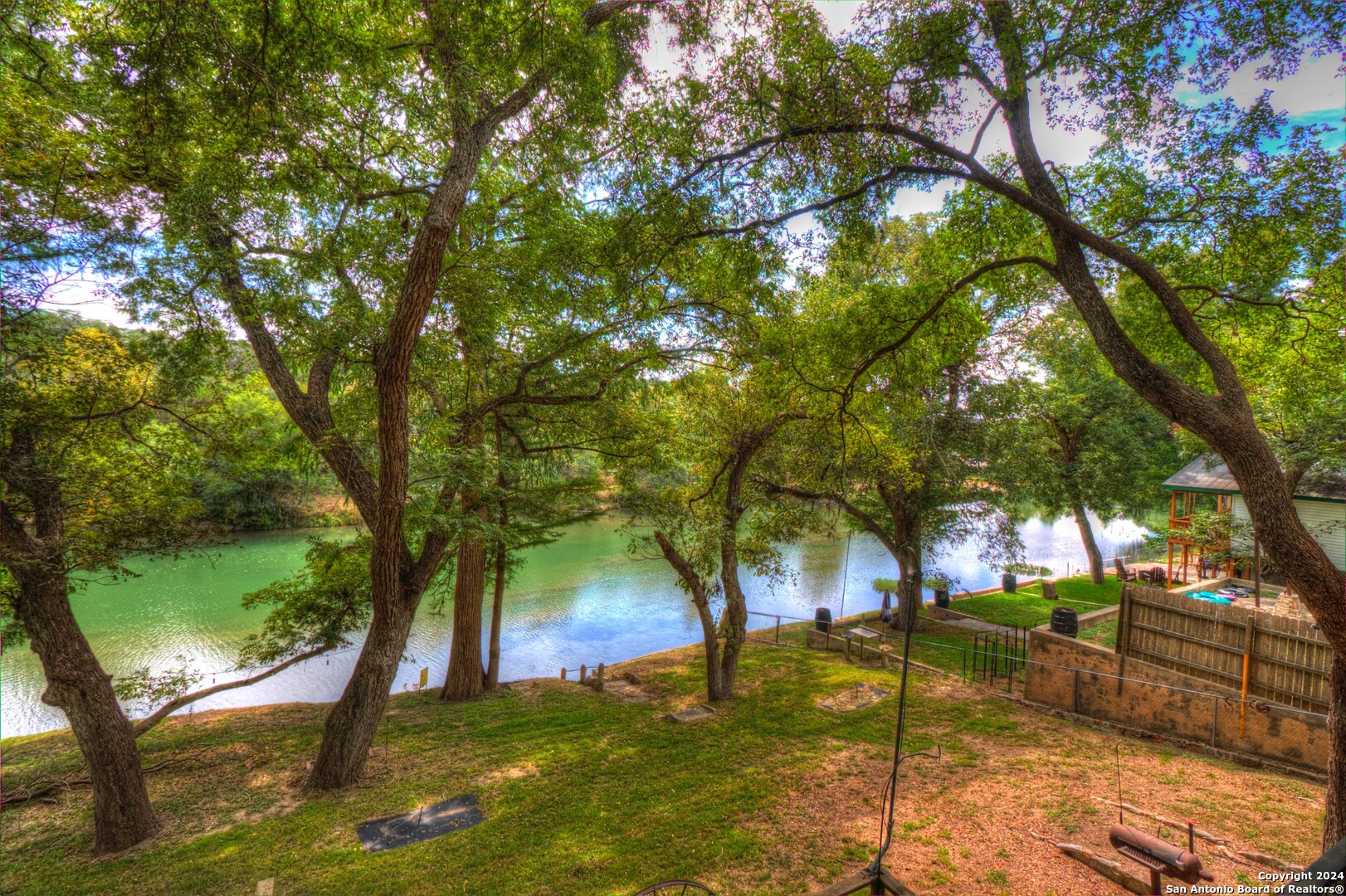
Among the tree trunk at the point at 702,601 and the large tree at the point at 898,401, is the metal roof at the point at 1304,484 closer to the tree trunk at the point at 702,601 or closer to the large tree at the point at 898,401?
the large tree at the point at 898,401

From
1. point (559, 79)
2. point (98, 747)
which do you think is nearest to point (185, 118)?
point (559, 79)

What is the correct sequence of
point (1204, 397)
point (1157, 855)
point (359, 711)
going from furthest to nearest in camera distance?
1. point (359, 711)
2. point (1204, 397)
3. point (1157, 855)

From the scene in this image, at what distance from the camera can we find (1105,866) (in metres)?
4.26

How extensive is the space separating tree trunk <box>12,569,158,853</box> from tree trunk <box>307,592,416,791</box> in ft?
4.99

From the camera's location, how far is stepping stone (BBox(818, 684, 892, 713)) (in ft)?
28.6

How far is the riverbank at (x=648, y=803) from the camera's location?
460cm

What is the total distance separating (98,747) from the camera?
17.5 ft

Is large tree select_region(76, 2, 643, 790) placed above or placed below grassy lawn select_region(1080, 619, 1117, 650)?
above

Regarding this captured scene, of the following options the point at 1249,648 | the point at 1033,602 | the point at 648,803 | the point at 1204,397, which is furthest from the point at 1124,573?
the point at 648,803

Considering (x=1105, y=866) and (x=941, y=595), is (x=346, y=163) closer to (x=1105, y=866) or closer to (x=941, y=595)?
(x=1105, y=866)

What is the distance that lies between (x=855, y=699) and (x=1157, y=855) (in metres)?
5.97

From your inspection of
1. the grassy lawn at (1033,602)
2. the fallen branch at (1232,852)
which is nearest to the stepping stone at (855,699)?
the fallen branch at (1232,852)

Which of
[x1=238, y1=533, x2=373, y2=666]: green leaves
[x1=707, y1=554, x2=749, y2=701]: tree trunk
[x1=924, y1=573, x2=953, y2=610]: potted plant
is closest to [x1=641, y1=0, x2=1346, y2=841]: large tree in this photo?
[x1=707, y1=554, x2=749, y2=701]: tree trunk

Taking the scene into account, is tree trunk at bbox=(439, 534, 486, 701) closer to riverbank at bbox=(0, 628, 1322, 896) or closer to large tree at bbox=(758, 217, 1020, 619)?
riverbank at bbox=(0, 628, 1322, 896)
